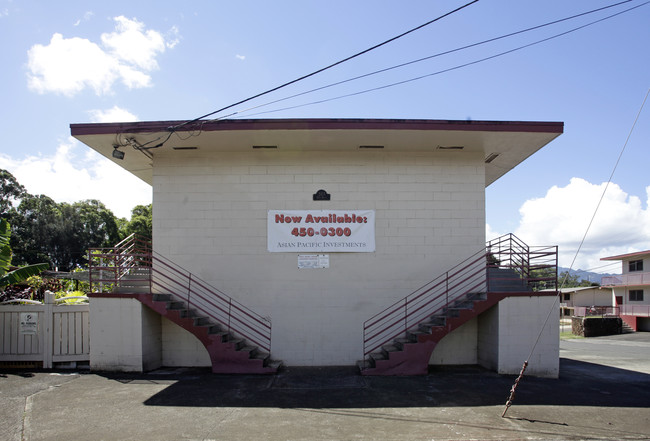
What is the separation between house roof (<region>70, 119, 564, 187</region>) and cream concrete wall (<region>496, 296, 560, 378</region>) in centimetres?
408

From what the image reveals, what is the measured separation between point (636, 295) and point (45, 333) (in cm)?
4229

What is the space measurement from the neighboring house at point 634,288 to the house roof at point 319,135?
2981 centimetres

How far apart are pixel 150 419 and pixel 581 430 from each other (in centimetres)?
671

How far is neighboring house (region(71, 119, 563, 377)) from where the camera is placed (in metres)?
11.1

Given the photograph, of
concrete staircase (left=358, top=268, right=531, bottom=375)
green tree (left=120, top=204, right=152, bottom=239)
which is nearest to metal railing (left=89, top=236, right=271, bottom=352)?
concrete staircase (left=358, top=268, right=531, bottom=375)

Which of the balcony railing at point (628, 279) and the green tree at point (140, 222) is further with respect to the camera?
the green tree at point (140, 222)

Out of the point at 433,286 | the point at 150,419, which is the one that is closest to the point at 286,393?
the point at 150,419

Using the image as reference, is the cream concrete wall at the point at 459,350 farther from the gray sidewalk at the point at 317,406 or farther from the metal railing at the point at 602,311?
the metal railing at the point at 602,311

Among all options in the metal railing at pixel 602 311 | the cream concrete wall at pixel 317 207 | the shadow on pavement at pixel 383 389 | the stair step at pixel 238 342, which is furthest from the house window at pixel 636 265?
the stair step at pixel 238 342

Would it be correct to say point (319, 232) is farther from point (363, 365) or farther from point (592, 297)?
point (592, 297)

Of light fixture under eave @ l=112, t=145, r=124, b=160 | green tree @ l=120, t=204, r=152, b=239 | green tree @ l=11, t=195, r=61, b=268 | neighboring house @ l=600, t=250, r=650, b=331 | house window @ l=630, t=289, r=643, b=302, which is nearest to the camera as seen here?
light fixture under eave @ l=112, t=145, r=124, b=160

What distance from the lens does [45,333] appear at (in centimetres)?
1040

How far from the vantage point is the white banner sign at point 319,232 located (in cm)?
1129

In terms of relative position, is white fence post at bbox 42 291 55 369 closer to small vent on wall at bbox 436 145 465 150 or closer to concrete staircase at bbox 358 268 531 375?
concrete staircase at bbox 358 268 531 375
